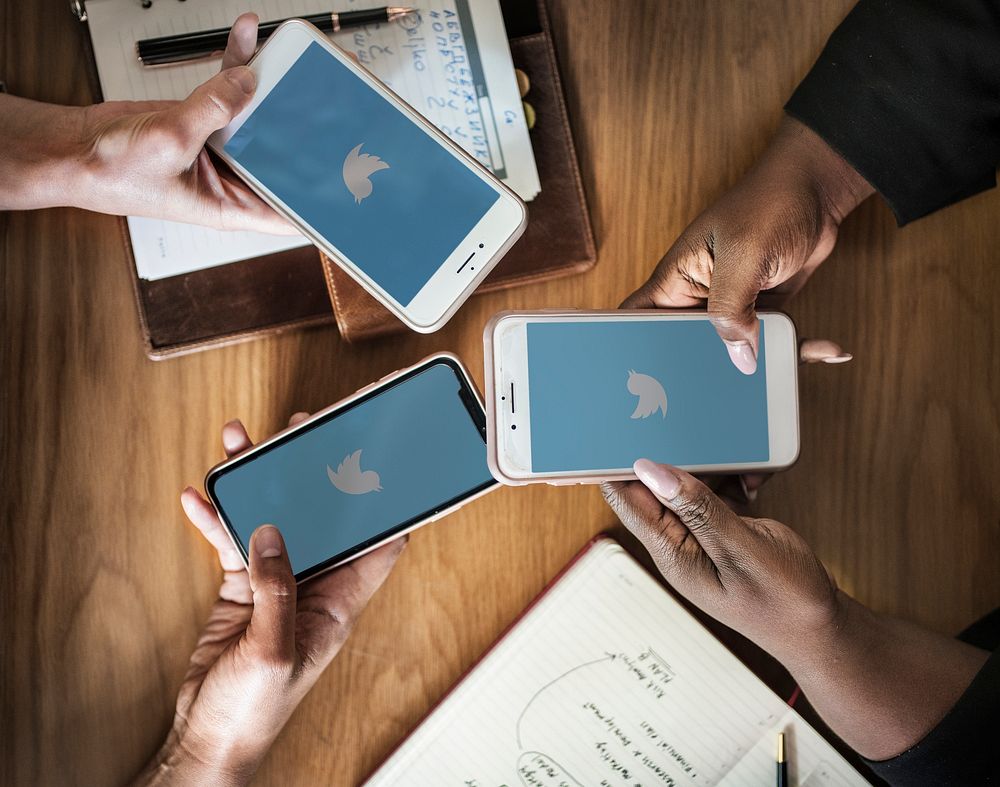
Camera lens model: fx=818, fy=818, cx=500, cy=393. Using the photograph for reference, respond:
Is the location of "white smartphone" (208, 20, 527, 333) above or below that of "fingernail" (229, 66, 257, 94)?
below

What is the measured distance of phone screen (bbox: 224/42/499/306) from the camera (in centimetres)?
69

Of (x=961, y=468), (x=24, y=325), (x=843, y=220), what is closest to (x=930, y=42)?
(x=843, y=220)

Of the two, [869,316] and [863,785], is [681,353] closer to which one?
[869,316]

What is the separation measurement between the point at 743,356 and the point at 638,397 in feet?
0.31

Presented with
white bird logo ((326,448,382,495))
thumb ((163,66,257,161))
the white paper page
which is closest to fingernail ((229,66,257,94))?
thumb ((163,66,257,161))

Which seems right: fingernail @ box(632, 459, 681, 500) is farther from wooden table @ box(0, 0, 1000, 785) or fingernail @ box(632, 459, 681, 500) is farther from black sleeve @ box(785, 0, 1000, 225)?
black sleeve @ box(785, 0, 1000, 225)

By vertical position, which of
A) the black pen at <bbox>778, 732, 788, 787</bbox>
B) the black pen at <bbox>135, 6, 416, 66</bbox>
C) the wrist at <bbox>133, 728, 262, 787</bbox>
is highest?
the black pen at <bbox>135, 6, 416, 66</bbox>

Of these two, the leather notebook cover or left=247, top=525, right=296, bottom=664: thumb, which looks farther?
the leather notebook cover

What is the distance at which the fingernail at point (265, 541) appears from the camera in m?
0.65

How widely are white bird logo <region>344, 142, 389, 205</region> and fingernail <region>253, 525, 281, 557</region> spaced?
11.0 inches

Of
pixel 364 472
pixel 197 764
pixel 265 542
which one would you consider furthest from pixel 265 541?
pixel 197 764

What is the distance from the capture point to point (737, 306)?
0.67 m

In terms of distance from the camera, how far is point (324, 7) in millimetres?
760

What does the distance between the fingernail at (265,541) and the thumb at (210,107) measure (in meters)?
0.32
